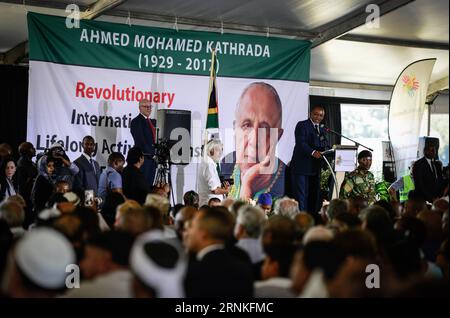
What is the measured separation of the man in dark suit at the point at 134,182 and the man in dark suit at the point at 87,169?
1.39 m

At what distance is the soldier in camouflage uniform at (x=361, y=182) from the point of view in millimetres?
9328

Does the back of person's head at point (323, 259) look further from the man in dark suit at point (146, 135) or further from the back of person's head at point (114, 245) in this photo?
the man in dark suit at point (146, 135)

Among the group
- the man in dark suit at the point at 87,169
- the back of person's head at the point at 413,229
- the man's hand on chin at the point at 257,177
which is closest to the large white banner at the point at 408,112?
the man's hand on chin at the point at 257,177

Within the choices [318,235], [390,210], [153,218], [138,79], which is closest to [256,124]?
[138,79]

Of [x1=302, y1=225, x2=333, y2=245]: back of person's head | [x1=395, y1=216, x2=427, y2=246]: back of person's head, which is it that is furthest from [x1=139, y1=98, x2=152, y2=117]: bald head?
[x1=302, y1=225, x2=333, y2=245]: back of person's head

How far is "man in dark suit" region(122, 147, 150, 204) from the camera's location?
789cm

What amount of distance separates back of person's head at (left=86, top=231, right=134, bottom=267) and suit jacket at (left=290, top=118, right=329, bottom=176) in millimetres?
6468

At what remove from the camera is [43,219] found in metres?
5.28

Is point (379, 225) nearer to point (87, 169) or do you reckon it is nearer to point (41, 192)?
point (41, 192)

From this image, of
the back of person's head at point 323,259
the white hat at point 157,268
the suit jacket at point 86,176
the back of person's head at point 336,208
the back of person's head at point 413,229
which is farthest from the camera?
the suit jacket at point 86,176

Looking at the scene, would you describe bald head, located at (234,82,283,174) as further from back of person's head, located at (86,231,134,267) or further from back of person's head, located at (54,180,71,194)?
back of person's head, located at (86,231,134,267)

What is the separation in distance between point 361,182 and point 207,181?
1.88m

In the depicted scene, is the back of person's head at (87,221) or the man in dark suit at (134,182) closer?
the back of person's head at (87,221)

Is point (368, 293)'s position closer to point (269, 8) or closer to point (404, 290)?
point (404, 290)
